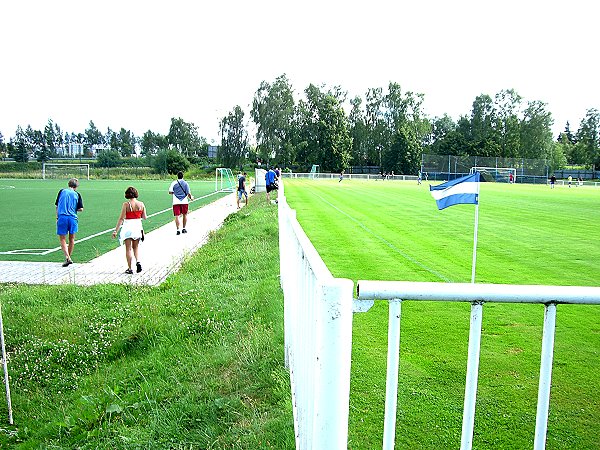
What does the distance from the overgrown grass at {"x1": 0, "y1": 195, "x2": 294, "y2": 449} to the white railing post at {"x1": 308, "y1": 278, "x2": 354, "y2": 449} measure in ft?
5.41

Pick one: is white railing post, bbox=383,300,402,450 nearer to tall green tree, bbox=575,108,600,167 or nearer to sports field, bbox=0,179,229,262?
sports field, bbox=0,179,229,262

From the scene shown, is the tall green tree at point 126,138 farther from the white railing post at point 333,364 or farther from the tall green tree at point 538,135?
the white railing post at point 333,364

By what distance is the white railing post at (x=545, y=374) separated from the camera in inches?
66.6

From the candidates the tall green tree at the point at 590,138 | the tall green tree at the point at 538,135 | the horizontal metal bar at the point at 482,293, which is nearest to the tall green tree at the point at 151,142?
the tall green tree at the point at 538,135

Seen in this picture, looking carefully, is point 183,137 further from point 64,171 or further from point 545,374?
point 545,374

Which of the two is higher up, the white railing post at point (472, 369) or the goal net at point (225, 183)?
the white railing post at point (472, 369)

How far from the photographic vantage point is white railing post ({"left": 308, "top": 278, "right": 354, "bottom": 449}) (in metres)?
1.56

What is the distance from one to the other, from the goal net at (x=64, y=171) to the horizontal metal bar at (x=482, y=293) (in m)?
60.1

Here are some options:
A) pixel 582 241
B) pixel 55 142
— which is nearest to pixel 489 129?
pixel 582 241

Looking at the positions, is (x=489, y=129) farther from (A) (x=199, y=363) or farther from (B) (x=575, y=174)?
(A) (x=199, y=363)

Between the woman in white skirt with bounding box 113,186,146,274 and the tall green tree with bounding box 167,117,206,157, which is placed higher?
the tall green tree with bounding box 167,117,206,157

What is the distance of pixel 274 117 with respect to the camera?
248 ft

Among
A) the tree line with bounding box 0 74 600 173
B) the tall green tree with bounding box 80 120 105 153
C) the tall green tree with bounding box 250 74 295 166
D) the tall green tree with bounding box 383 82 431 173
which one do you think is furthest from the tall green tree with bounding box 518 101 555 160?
the tall green tree with bounding box 80 120 105 153

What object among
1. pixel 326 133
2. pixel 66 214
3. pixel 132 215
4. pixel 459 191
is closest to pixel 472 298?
pixel 459 191
